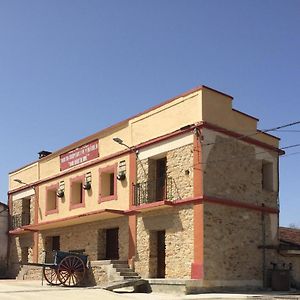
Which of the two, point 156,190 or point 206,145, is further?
point 156,190

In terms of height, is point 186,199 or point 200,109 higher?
point 200,109

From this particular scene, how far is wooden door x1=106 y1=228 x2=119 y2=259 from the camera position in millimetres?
24906

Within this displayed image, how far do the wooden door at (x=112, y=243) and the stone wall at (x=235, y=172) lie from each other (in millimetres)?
6161

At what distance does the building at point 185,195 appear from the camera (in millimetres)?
20359

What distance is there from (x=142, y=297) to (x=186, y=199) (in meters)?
4.11

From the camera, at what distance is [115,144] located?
2531 centimetres

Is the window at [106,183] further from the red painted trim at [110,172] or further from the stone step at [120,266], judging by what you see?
the stone step at [120,266]

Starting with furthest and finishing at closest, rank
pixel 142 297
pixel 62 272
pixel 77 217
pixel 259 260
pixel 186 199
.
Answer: pixel 77 217 → pixel 62 272 → pixel 259 260 → pixel 186 199 → pixel 142 297

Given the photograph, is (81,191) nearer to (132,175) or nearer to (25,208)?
(132,175)

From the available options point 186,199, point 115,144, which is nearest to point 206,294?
point 186,199

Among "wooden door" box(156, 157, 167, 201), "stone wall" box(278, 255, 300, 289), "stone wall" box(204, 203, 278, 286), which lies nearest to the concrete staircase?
"stone wall" box(204, 203, 278, 286)

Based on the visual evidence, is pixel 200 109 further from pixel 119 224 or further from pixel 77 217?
pixel 77 217

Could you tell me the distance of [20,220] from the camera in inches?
1321

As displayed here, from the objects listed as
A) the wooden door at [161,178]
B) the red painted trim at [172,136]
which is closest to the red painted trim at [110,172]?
the red painted trim at [172,136]
